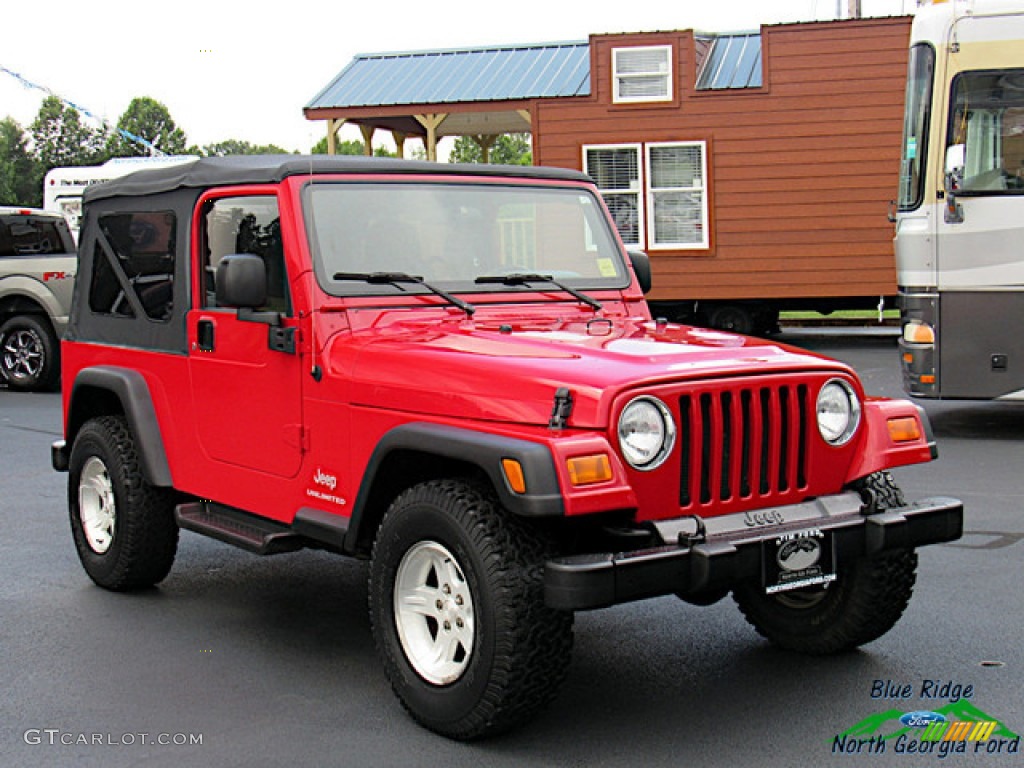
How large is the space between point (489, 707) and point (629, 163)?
53.8 ft

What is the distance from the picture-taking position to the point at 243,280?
5086mm

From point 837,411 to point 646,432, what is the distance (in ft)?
2.89

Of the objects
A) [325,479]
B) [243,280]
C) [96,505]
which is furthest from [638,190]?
[325,479]

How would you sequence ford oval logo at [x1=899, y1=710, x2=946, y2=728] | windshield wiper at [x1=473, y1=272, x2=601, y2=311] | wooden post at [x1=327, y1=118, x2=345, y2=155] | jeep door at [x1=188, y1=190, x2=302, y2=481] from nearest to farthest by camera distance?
ford oval logo at [x1=899, y1=710, x2=946, y2=728] < jeep door at [x1=188, y1=190, x2=302, y2=481] < windshield wiper at [x1=473, y1=272, x2=601, y2=311] < wooden post at [x1=327, y1=118, x2=345, y2=155]

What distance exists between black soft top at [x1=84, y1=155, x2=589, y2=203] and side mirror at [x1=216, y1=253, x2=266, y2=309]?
0.45 metres

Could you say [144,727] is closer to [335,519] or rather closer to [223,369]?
[335,519]

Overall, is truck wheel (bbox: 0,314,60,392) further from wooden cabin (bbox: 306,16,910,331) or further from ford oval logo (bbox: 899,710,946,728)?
ford oval logo (bbox: 899,710,946,728)

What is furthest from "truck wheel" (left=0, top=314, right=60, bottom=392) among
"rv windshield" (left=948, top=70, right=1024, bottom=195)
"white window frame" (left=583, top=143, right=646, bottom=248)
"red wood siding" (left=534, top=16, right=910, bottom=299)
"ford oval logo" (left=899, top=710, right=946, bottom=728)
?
"ford oval logo" (left=899, top=710, right=946, bottom=728)

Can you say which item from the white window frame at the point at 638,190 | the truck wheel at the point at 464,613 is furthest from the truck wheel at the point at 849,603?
the white window frame at the point at 638,190

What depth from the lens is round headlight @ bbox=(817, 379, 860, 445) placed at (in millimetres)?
4633

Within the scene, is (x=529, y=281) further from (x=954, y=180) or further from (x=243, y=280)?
(x=954, y=180)

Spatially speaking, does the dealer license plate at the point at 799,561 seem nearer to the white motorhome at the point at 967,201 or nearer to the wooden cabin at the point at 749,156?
the white motorhome at the point at 967,201

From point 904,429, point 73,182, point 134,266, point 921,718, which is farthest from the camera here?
point 73,182

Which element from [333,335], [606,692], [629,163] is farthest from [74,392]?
[629,163]
